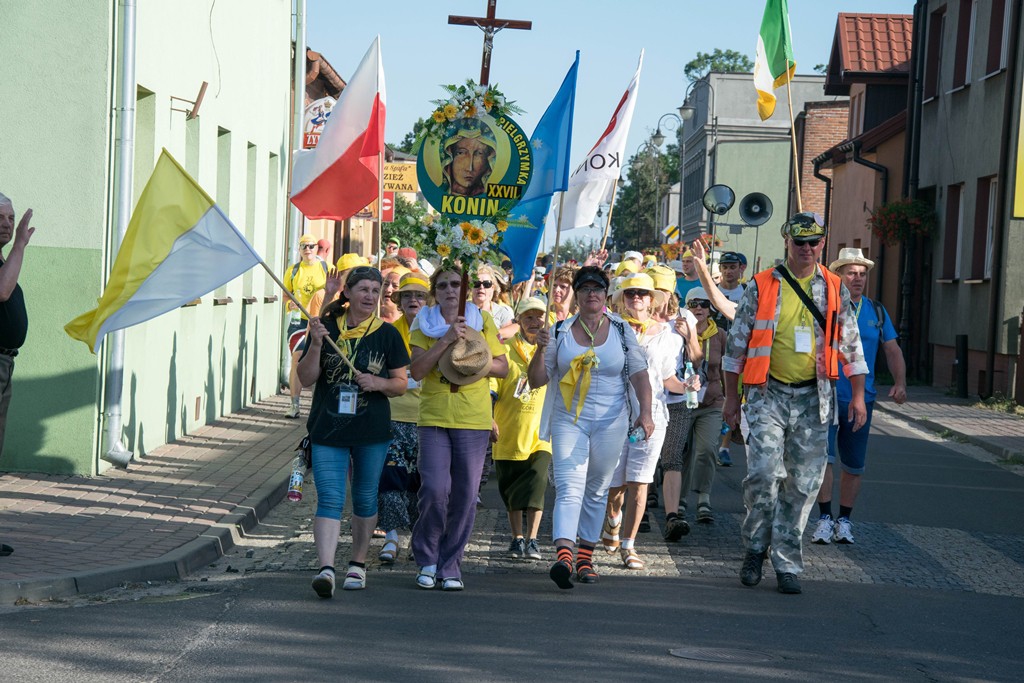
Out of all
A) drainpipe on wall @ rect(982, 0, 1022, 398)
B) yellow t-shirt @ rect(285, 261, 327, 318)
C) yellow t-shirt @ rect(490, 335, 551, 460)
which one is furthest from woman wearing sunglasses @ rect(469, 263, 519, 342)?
drainpipe on wall @ rect(982, 0, 1022, 398)

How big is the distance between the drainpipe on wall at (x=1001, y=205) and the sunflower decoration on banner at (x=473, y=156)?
14942mm

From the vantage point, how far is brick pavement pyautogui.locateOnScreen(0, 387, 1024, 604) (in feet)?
26.8

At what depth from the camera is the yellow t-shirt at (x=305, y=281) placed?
15875mm

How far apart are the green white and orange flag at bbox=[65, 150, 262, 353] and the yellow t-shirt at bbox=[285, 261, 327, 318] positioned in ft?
24.6

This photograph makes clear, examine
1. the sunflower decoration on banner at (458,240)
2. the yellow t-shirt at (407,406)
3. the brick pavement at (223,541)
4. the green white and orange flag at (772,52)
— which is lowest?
the brick pavement at (223,541)

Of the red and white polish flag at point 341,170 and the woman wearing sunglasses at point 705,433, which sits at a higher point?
the red and white polish flag at point 341,170

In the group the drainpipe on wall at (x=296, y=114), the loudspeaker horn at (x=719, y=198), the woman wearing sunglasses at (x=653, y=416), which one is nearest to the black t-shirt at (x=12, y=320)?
the woman wearing sunglasses at (x=653, y=416)

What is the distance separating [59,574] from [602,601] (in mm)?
2827

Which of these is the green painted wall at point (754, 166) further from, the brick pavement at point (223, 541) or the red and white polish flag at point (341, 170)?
the red and white polish flag at point (341, 170)

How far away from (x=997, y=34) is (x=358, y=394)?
19957mm

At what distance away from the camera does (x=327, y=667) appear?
20.1 feet

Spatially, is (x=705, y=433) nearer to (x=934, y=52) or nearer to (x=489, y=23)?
(x=489, y=23)

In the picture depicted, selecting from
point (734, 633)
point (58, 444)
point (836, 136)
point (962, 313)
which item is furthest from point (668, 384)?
point (836, 136)

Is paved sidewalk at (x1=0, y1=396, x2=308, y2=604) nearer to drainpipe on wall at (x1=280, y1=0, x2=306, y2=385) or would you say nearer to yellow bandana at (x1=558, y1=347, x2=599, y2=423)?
yellow bandana at (x1=558, y1=347, x2=599, y2=423)
